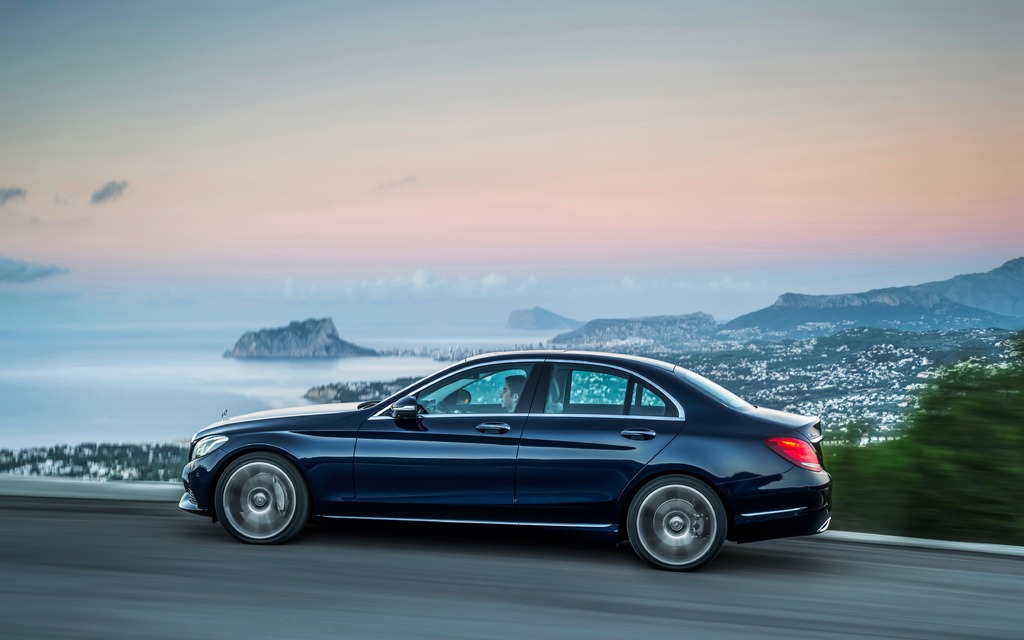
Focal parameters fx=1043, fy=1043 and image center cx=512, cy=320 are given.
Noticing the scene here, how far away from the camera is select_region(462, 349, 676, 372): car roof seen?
781 centimetres

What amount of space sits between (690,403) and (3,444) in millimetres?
11364

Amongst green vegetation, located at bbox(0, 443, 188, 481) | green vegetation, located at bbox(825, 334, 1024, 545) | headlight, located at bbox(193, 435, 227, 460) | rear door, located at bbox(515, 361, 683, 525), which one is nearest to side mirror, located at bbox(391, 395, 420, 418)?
rear door, located at bbox(515, 361, 683, 525)

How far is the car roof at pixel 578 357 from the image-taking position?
7.81 m

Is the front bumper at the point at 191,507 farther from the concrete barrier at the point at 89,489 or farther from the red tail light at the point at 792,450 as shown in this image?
the red tail light at the point at 792,450

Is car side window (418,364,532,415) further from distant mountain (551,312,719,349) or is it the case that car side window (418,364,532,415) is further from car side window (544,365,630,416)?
distant mountain (551,312,719,349)

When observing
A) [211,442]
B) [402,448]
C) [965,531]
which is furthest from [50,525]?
[965,531]

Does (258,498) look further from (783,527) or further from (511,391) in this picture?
(783,527)

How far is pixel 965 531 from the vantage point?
348 inches

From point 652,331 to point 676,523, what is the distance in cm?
979

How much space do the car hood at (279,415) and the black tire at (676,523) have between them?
7.67 ft

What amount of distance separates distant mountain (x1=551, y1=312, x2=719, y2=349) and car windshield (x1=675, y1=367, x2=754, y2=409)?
17.5ft

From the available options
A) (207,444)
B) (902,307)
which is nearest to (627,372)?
(207,444)

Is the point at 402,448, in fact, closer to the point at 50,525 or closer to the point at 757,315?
the point at 50,525

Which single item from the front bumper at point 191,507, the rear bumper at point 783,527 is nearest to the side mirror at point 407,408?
the front bumper at point 191,507
